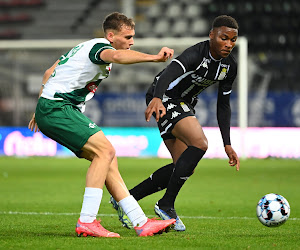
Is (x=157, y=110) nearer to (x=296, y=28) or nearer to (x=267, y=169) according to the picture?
(x=267, y=169)

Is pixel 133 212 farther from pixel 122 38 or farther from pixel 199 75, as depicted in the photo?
pixel 199 75

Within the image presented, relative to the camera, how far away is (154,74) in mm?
20375

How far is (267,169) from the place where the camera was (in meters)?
14.5

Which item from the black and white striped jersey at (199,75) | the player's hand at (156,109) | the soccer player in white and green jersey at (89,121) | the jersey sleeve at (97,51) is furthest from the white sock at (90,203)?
the black and white striped jersey at (199,75)

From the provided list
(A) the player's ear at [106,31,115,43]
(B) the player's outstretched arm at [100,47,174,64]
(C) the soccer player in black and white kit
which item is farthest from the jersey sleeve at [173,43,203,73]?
(B) the player's outstretched arm at [100,47,174,64]

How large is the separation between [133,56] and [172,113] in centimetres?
149

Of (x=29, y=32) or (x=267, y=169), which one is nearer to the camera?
(x=267, y=169)

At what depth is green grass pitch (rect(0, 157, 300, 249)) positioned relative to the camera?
508cm

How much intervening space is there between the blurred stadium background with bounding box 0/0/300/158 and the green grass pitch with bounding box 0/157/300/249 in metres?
1.91

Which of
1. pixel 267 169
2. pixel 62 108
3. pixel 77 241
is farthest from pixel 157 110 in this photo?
pixel 267 169

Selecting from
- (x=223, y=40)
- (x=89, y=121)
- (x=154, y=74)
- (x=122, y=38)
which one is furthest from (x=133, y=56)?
(x=154, y=74)

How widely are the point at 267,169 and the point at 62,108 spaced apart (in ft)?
32.0

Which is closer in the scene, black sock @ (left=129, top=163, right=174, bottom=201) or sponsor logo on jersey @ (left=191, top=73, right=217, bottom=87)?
sponsor logo on jersey @ (left=191, top=73, right=217, bottom=87)

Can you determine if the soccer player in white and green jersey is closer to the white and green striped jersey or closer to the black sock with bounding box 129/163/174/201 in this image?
the white and green striped jersey
